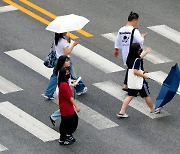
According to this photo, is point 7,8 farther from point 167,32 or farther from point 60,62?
point 60,62

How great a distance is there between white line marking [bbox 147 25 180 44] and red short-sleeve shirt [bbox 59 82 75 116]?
6.13 metres

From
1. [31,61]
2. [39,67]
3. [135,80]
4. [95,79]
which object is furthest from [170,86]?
[31,61]

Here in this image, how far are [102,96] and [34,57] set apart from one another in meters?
2.62

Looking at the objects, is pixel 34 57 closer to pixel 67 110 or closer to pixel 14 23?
pixel 14 23

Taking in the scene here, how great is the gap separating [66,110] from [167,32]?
6.67m

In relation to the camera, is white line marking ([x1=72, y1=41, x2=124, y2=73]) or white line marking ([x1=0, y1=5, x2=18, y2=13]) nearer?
white line marking ([x1=72, y1=41, x2=124, y2=73])

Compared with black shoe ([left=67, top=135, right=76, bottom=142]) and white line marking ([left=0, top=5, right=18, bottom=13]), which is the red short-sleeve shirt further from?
white line marking ([left=0, top=5, right=18, bottom=13])

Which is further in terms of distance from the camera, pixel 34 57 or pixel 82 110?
pixel 34 57

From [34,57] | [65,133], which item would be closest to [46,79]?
[34,57]

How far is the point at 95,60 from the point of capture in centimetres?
2247

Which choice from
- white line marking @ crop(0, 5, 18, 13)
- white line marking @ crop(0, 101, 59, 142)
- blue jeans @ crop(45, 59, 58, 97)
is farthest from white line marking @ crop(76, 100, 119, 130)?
white line marking @ crop(0, 5, 18, 13)

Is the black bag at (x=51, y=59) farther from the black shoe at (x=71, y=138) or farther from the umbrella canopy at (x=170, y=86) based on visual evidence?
the umbrella canopy at (x=170, y=86)

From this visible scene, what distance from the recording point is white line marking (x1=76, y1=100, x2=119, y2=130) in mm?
19297

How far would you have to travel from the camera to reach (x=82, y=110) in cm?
2002
